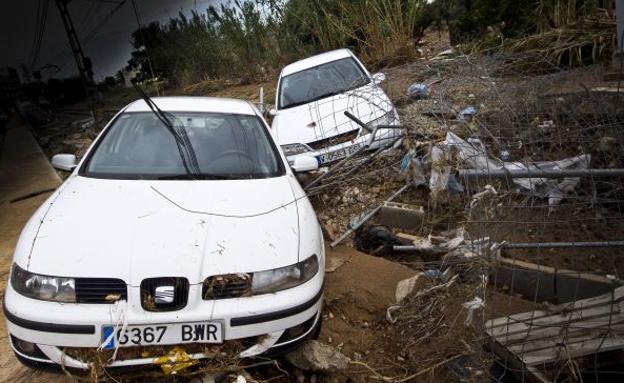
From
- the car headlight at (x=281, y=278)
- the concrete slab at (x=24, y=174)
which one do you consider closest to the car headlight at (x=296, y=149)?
the car headlight at (x=281, y=278)

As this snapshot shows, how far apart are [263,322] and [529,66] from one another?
361 centimetres

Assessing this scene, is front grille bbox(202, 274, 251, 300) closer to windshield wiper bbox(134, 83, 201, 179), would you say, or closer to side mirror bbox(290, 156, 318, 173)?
windshield wiper bbox(134, 83, 201, 179)

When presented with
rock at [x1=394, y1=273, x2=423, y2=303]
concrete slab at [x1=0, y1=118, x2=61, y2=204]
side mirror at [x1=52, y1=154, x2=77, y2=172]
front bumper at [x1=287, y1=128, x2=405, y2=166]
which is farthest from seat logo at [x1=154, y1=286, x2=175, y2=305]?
concrete slab at [x1=0, y1=118, x2=61, y2=204]

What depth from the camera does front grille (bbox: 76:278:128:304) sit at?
6.55 feet

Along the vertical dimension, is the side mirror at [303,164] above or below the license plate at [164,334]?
above

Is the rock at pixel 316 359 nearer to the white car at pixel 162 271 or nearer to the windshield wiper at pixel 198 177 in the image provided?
the white car at pixel 162 271

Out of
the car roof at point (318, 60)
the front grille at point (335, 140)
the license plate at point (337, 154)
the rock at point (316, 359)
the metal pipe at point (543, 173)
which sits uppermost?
the car roof at point (318, 60)

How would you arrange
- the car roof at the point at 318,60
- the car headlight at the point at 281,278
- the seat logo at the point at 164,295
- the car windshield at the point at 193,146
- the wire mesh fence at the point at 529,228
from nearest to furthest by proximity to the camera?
the wire mesh fence at the point at 529,228
the seat logo at the point at 164,295
the car headlight at the point at 281,278
the car windshield at the point at 193,146
the car roof at the point at 318,60

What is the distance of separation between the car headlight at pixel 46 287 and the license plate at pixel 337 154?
131 inches

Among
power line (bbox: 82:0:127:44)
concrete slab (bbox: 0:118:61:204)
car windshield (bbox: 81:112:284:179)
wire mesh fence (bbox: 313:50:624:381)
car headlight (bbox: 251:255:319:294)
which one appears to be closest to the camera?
wire mesh fence (bbox: 313:50:624:381)

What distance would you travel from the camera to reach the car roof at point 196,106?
3.52m

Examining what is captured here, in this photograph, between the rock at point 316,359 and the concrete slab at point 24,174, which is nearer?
the rock at point 316,359

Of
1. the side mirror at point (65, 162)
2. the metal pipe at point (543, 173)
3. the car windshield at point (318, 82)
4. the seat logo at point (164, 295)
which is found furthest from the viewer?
the car windshield at point (318, 82)

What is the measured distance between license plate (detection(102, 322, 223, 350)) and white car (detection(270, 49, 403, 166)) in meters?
2.69
